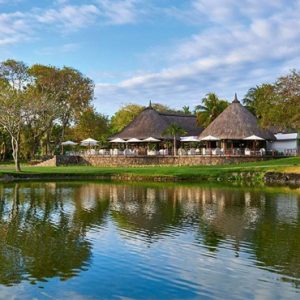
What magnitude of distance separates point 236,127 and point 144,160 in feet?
40.5

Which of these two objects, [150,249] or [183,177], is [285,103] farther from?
[150,249]

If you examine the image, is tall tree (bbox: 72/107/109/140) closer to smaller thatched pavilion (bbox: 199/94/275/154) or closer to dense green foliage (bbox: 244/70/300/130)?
smaller thatched pavilion (bbox: 199/94/275/154)

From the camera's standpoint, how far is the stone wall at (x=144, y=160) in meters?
55.7

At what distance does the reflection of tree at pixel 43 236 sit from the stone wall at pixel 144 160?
88.6 feet

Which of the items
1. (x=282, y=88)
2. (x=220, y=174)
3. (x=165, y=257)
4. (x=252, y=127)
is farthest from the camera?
(x=252, y=127)

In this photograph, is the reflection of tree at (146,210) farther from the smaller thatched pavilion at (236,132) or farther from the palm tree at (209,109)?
the palm tree at (209,109)

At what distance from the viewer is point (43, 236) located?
58.8 ft

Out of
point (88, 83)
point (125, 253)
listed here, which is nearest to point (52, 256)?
point (125, 253)

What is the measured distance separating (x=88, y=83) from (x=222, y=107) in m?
19.5

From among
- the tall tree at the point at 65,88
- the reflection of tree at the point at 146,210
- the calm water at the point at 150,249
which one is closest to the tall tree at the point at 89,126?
the tall tree at the point at 65,88

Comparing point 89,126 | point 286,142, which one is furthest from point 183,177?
point 89,126

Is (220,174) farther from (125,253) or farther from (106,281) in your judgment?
(106,281)

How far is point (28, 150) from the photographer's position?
248ft

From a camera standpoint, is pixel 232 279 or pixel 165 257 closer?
pixel 232 279
